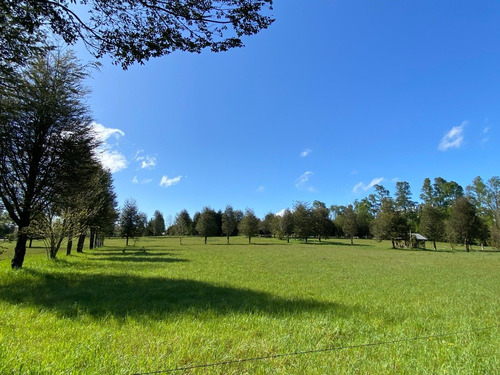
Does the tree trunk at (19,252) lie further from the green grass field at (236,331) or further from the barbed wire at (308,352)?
the barbed wire at (308,352)

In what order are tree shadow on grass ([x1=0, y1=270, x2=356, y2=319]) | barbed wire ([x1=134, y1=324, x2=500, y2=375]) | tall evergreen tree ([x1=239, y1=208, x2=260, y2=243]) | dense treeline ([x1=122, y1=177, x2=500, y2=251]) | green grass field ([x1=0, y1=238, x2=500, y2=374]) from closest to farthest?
barbed wire ([x1=134, y1=324, x2=500, y2=375]) → green grass field ([x1=0, y1=238, x2=500, y2=374]) → tree shadow on grass ([x1=0, y1=270, x2=356, y2=319]) → dense treeline ([x1=122, y1=177, x2=500, y2=251]) → tall evergreen tree ([x1=239, y1=208, x2=260, y2=243])

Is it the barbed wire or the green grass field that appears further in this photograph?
the green grass field

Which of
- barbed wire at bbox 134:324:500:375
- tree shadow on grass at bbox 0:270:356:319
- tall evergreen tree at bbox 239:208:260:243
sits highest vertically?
tall evergreen tree at bbox 239:208:260:243

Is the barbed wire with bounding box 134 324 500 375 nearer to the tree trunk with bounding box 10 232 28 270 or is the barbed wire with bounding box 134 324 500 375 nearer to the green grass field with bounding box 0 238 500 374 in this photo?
the green grass field with bounding box 0 238 500 374

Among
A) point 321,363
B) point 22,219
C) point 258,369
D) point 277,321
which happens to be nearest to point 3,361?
point 258,369

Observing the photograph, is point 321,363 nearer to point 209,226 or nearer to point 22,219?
point 22,219

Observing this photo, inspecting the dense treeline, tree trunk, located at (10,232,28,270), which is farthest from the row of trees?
the dense treeline

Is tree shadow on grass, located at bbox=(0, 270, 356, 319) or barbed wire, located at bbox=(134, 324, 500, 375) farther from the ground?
barbed wire, located at bbox=(134, 324, 500, 375)

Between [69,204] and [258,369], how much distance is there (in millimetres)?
14960

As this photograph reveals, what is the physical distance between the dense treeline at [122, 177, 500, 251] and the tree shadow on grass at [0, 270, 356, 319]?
49.8 m

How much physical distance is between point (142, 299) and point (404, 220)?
5953 cm

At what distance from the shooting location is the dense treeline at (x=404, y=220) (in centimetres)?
4594

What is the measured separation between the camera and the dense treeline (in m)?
45.9

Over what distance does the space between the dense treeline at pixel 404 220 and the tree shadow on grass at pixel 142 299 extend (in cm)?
4980
